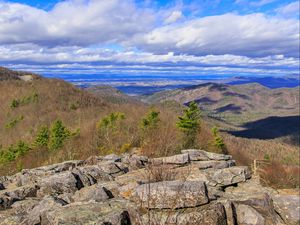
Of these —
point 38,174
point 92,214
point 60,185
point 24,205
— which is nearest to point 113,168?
point 60,185

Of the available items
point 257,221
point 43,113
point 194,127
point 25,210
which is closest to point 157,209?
point 257,221

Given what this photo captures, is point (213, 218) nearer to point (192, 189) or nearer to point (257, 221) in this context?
point (192, 189)

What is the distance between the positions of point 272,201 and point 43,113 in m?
141

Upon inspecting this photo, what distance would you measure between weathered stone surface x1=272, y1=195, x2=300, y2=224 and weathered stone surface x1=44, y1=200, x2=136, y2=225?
5.48 meters

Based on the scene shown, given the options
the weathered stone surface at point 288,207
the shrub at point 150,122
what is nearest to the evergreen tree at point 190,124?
the shrub at point 150,122

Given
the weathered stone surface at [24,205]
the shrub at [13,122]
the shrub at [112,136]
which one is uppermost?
the weathered stone surface at [24,205]

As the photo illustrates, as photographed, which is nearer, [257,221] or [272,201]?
[257,221]

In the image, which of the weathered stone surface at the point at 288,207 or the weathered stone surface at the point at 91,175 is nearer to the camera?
the weathered stone surface at the point at 288,207

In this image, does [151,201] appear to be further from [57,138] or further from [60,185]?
[57,138]

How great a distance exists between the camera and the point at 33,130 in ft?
390

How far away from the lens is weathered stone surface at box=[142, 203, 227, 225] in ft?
28.0

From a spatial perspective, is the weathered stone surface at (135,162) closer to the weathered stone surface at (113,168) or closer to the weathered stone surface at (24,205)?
the weathered stone surface at (113,168)

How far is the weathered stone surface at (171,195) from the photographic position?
29.9ft

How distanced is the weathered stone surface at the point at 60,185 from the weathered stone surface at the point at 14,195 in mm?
375
